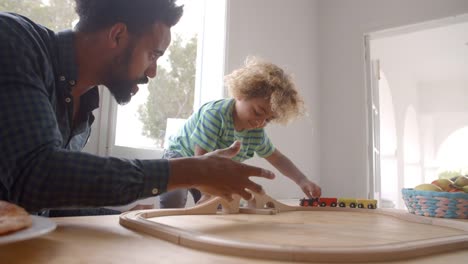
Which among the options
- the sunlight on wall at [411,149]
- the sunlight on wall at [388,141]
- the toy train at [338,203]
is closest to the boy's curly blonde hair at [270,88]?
the toy train at [338,203]

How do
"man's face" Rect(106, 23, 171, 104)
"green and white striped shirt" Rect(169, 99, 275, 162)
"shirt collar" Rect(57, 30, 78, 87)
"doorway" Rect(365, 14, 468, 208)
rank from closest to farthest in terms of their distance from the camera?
"shirt collar" Rect(57, 30, 78, 87)
"man's face" Rect(106, 23, 171, 104)
"green and white striped shirt" Rect(169, 99, 275, 162)
"doorway" Rect(365, 14, 468, 208)

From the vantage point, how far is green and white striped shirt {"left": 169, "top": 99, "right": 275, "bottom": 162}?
1.39m

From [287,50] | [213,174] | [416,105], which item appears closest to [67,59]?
[213,174]

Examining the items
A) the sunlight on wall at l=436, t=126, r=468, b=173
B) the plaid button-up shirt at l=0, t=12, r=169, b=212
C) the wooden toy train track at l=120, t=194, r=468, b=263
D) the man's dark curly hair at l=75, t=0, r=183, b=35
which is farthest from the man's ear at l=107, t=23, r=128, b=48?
the sunlight on wall at l=436, t=126, r=468, b=173

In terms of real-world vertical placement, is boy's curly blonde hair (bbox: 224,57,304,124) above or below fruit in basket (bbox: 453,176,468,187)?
above

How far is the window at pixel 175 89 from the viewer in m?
1.80

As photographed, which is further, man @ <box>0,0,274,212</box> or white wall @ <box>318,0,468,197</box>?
white wall @ <box>318,0,468,197</box>

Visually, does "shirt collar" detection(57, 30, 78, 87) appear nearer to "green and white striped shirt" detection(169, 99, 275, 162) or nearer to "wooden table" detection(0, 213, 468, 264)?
"wooden table" detection(0, 213, 468, 264)

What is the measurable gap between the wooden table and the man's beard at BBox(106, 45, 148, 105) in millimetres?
479

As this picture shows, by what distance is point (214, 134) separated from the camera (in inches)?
55.0

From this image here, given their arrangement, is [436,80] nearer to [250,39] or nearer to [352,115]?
[352,115]

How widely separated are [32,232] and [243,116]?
1155 millimetres

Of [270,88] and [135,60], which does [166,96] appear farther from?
[135,60]

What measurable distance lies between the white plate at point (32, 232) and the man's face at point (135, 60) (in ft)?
1.68
